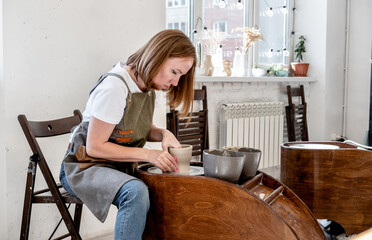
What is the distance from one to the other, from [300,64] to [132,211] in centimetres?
355

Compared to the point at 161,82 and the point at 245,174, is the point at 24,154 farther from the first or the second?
the point at 245,174

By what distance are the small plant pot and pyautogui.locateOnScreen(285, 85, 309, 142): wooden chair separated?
0.25m

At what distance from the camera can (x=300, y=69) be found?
4.61 metres

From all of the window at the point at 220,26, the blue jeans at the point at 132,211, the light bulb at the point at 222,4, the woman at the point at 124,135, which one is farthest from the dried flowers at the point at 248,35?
the blue jeans at the point at 132,211

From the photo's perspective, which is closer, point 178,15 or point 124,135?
point 124,135

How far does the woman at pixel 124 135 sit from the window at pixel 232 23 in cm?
190

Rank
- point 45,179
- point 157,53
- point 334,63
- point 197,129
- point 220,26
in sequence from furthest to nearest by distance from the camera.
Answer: point 334,63 → point 220,26 → point 197,129 → point 45,179 → point 157,53

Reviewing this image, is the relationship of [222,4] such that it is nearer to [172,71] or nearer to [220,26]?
[220,26]

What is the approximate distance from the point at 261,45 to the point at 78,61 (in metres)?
2.51

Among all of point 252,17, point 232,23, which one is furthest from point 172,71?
point 252,17

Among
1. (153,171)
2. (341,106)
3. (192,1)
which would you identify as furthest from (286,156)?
(341,106)

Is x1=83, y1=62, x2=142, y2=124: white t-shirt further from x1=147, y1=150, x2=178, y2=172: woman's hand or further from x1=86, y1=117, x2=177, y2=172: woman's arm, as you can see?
x1=147, y1=150, x2=178, y2=172: woman's hand

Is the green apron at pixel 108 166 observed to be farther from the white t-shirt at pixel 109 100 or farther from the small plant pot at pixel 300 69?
the small plant pot at pixel 300 69

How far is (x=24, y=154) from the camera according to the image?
2.29 m
